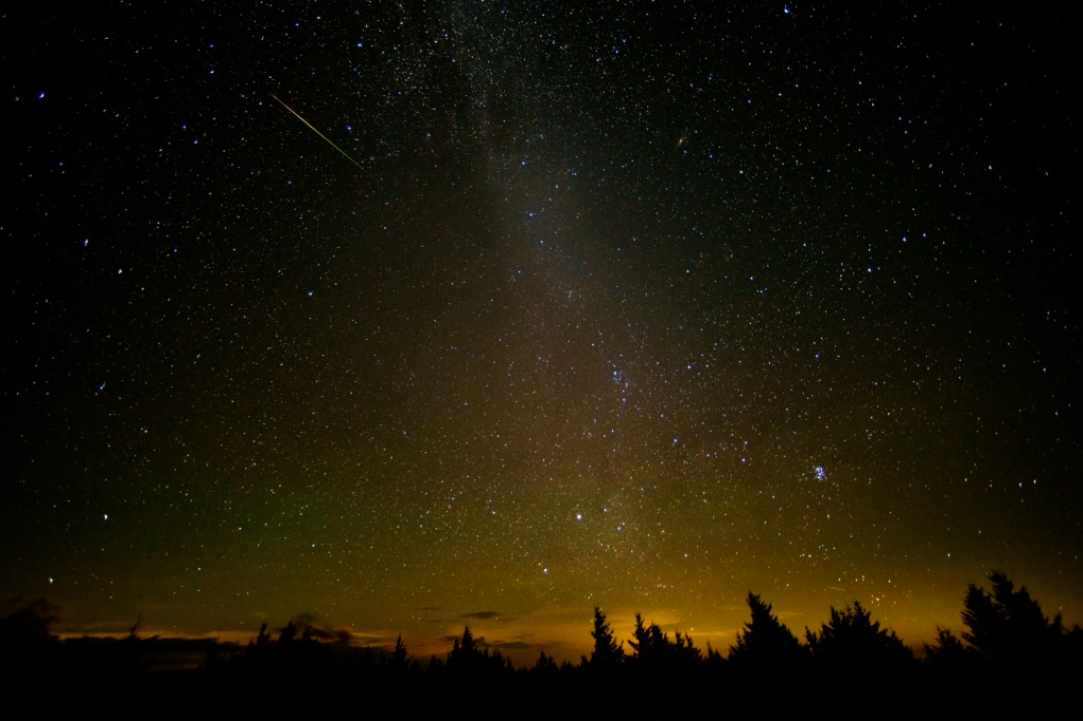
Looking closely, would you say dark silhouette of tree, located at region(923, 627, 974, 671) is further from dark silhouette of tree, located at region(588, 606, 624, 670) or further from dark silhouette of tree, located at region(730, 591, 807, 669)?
dark silhouette of tree, located at region(588, 606, 624, 670)

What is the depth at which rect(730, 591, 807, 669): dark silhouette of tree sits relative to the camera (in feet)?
70.2

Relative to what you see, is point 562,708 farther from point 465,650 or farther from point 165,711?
point 165,711

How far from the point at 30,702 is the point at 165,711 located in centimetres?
937

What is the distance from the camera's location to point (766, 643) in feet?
71.3

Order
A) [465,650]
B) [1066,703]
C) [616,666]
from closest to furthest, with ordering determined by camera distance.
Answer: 1. [1066,703]
2. [616,666]
3. [465,650]

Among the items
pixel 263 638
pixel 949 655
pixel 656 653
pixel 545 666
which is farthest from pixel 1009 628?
pixel 263 638

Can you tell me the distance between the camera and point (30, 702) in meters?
34.5

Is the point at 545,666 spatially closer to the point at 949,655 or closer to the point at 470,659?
the point at 470,659

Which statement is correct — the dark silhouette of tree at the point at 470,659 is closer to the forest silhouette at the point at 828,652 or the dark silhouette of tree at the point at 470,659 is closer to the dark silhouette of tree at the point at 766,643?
the forest silhouette at the point at 828,652

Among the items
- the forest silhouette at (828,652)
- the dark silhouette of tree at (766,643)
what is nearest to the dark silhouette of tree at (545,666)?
the forest silhouette at (828,652)

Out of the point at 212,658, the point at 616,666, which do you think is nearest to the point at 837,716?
the point at 616,666

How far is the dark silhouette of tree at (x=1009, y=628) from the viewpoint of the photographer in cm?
1916

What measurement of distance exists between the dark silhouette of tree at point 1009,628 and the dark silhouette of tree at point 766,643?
7835 millimetres

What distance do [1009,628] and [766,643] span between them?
10.4 meters
